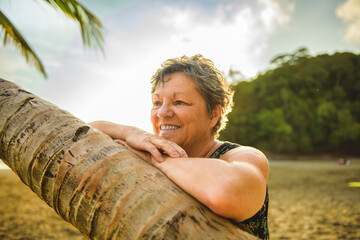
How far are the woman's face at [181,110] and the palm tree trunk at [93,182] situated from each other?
26.6 inches

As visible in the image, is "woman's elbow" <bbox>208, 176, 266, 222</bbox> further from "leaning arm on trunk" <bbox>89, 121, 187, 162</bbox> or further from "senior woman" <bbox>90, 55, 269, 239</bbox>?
"leaning arm on trunk" <bbox>89, 121, 187, 162</bbox>

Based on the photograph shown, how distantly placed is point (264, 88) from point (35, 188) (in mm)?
58474

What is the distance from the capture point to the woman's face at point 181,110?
1.54 metres

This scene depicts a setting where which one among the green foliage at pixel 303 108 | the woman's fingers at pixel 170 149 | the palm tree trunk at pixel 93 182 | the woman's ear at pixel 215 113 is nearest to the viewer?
the palm tree trunk at pixel 93 182

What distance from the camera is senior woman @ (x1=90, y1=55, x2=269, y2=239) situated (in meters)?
0.82

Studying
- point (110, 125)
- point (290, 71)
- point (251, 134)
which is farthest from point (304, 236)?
point (290, 71)

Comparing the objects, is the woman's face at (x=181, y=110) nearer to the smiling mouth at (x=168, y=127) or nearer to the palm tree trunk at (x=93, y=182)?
the smiling mouth at (x=168, y=127)

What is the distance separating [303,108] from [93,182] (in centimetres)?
5610

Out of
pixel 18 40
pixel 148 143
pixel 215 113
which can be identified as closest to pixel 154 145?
pixel 148 143

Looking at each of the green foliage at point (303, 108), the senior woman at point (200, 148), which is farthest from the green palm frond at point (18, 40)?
the green foliage at point (303, 108)

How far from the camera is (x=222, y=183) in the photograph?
812 millimetres

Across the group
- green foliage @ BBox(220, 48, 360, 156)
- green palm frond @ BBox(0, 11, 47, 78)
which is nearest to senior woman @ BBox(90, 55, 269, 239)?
green palm frond @ BBox(0, 11, 47, 78)

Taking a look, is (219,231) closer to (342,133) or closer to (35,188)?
(35,188)

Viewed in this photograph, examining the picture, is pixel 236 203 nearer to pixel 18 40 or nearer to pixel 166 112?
pixel 166 112
